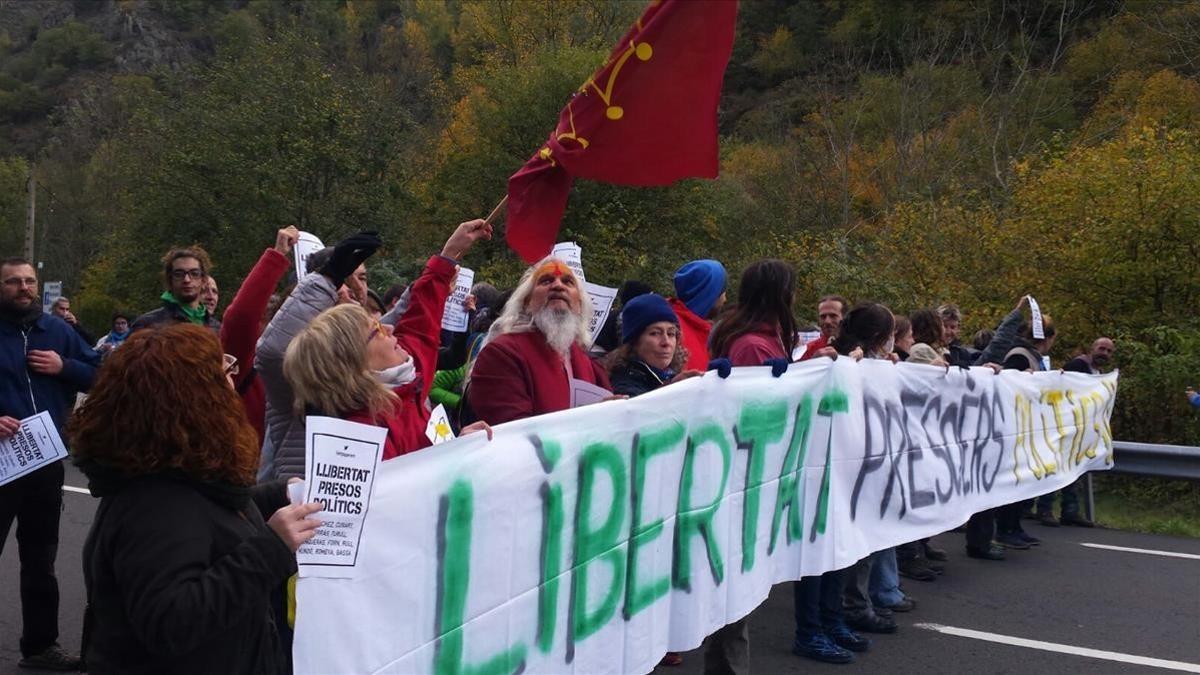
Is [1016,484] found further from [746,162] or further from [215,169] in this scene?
[746,162]

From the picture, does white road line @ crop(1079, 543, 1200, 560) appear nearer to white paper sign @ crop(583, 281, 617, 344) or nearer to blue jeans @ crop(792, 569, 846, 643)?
blue jeans @ crop(792, 569, 846, 643)

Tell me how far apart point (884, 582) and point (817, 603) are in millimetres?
1096

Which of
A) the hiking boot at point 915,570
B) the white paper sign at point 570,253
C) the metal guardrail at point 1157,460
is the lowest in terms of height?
the hiking boot at point 915,570

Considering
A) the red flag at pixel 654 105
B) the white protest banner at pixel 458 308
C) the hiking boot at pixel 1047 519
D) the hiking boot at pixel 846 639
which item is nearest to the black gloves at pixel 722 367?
the red flag at pixel 654 105

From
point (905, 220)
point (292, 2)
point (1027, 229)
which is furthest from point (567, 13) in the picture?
point (292, 2)

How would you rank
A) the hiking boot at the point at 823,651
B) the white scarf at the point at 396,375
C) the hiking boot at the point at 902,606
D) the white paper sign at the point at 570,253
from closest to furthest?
the white scarf at the point at 396,375 < the hiking boot at the point at 823,651 < the white paper sign at the point at 570,253 < the hiking boot at the point at 902,606

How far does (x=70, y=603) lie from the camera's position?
6.63 m

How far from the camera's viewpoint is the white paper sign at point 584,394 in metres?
4.49

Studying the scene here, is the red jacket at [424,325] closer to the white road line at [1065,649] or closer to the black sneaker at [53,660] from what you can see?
the black sneaker at [53,660]

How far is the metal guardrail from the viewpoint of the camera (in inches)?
383

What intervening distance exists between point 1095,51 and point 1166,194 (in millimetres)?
40239

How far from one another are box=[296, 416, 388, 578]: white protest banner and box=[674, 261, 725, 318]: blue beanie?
363cm

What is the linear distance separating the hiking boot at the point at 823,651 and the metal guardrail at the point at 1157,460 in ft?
17.5

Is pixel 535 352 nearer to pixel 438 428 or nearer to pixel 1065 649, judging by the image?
pixel 438 428
